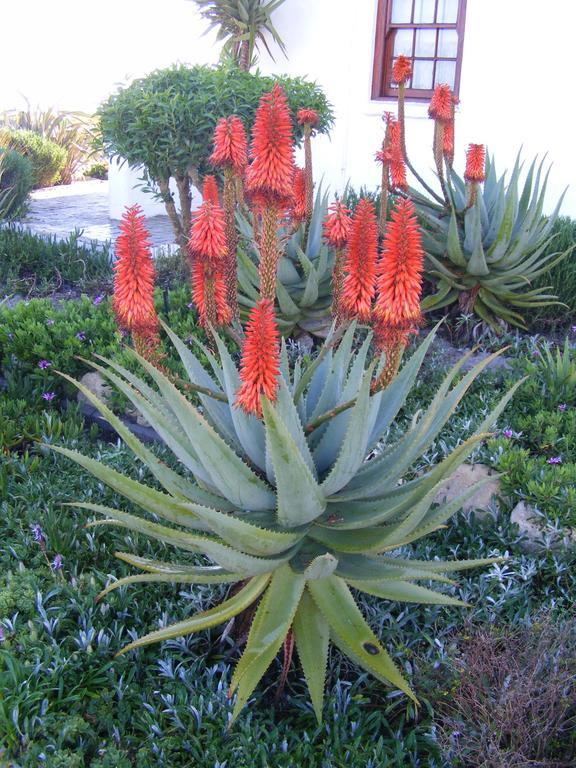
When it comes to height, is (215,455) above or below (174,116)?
below

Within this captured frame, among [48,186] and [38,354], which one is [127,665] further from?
[48,186]

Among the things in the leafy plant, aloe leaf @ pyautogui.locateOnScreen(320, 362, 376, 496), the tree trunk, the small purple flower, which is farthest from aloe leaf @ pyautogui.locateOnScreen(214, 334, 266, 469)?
the tree trunk

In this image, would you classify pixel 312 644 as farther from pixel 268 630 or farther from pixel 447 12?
pixel 447 12

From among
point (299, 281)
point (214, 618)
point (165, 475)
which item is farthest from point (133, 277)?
point (299, 281)

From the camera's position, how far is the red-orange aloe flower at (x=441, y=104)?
435 cm

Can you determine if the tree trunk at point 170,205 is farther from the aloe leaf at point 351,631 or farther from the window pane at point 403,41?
the aloe leaf at point 351,631

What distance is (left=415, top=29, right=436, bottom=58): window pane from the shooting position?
7.96 meters

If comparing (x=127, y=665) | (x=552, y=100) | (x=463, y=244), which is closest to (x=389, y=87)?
(x=552, y=100)

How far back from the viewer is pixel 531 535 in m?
2.84

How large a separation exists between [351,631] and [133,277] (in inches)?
41.3

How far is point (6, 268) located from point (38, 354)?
269cm

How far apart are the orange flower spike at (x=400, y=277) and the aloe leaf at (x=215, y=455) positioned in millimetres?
511

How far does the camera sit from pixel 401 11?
8070 mm

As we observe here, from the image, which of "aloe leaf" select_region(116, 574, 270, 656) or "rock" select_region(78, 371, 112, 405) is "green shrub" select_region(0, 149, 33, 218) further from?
"aloe leaf" select_region(116, 574, 270, 656)
